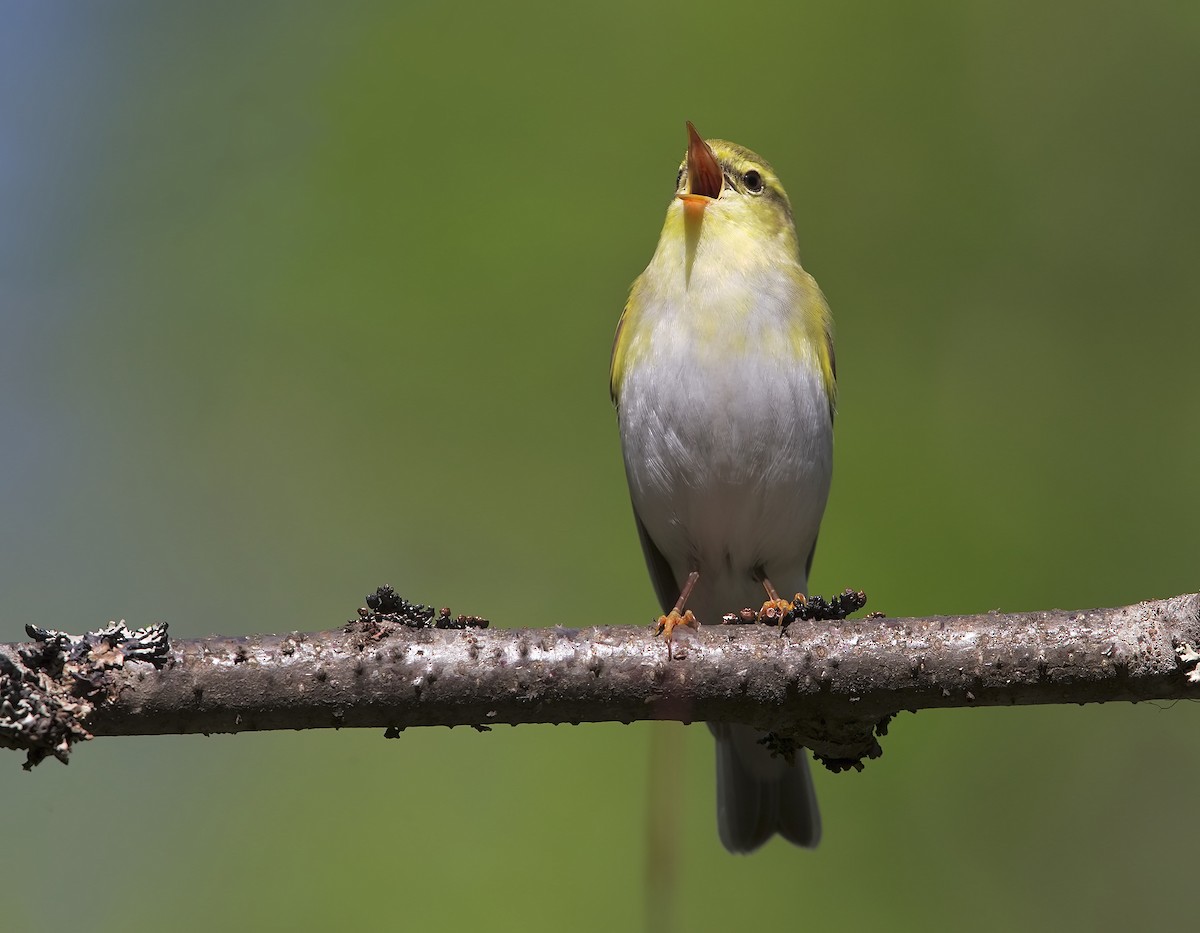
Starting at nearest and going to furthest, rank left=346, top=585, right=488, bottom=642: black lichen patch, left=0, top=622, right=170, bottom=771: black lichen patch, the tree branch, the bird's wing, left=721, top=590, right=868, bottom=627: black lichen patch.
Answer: left=0, top=622, right=170, bottom=771: black lichen patch
the tree branch
left=346, top=585, right=488, bottom=642: black lichen patch
left=721, top=590, right=868, bottom=627: black lichen patch
the bird's wing

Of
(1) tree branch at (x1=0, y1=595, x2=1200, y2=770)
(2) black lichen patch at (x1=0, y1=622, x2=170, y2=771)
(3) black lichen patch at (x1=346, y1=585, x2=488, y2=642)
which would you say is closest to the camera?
(2) black lichen patch at (x1=0, y1=622, x2=170, y2=771)

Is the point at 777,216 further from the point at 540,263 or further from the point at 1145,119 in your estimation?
the point at 1145,119

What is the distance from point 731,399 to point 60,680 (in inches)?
102

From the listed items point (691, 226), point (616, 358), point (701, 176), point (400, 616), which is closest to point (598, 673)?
point (400, 616)

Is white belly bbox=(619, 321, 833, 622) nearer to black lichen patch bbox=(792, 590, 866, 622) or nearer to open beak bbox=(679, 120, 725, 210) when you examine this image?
open beak bbox=(679, 120, 725, 210)

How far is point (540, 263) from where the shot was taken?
5105mm

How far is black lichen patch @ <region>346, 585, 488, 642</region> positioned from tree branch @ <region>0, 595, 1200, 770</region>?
21mm

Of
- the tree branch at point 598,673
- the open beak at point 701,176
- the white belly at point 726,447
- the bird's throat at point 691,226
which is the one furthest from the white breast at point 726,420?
the tree branch at point 598,673

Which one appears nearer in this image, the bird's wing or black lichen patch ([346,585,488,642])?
black lichen patch ([346,585,488,642])

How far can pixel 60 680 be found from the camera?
8.97 feet

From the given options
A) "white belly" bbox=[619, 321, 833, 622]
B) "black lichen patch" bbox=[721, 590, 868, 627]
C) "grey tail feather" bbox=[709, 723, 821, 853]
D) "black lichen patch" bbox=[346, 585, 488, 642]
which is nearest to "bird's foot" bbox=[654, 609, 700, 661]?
"black lichen patch" bbox=[721, 590, 868, 627]

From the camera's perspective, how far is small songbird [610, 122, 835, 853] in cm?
446

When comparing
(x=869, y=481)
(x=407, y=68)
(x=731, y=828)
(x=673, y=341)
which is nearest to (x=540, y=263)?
(x=673, y=341)

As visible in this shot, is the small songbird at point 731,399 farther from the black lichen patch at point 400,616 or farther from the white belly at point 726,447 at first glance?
the black lichen patch at point 400,616
